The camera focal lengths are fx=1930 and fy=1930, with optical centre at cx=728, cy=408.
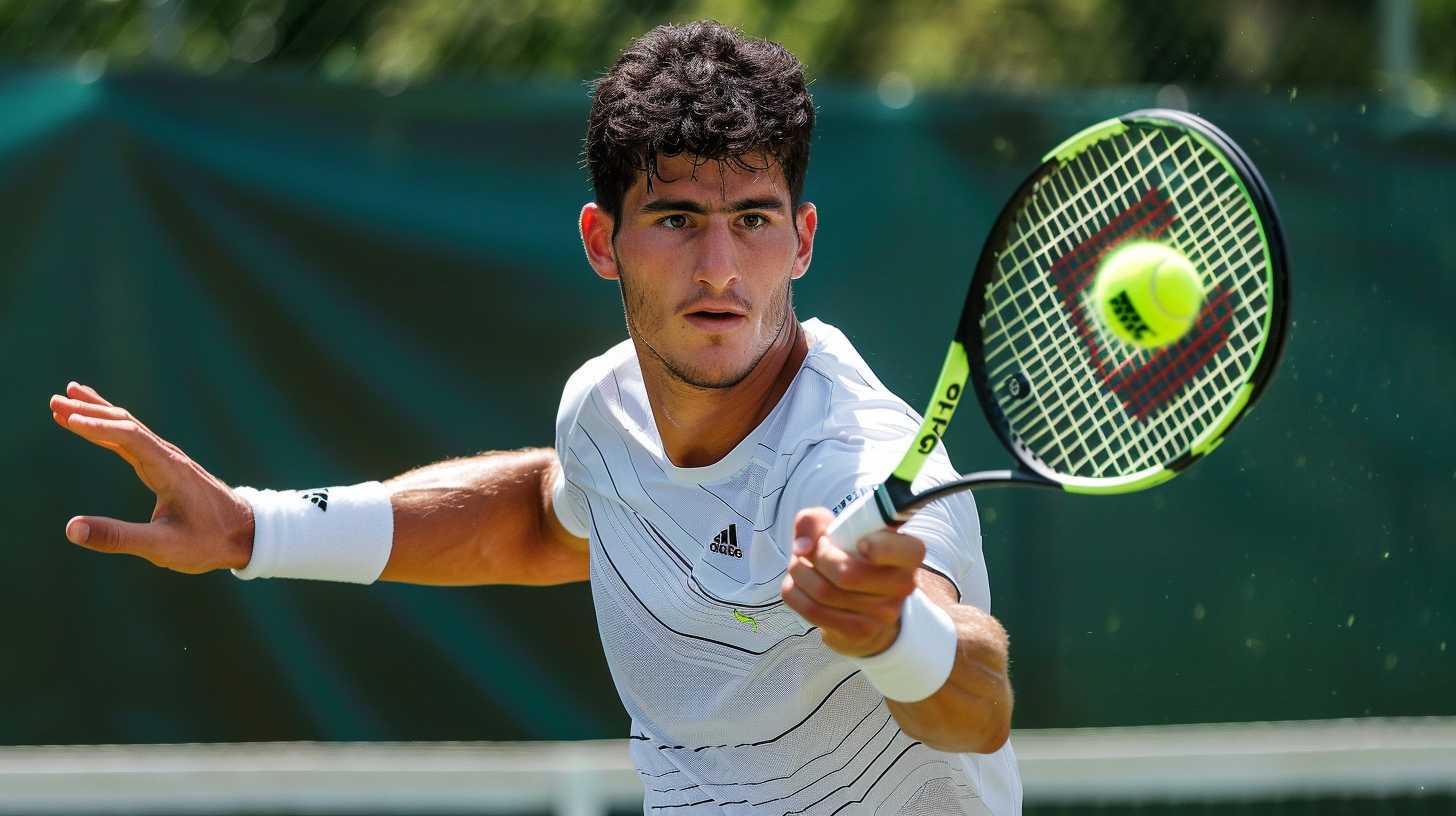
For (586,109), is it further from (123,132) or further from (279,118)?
(123,132)

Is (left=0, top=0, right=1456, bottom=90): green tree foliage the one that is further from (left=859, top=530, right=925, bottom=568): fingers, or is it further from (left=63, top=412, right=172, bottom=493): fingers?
(left=859, top=530, right=925, bottom=568): fingers

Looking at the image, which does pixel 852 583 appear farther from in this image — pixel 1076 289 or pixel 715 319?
pixel 1076 289

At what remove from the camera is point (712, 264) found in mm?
2814

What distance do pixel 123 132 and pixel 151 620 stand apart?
3.78 ft

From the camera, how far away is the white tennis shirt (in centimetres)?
272

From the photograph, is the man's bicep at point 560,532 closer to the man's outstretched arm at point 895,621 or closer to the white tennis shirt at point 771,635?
the white tennis shirt at point 771,635

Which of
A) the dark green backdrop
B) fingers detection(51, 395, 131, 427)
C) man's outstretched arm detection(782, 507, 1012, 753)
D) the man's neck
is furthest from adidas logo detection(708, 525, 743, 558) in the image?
the dark green backdrop

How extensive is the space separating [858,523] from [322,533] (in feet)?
4.15

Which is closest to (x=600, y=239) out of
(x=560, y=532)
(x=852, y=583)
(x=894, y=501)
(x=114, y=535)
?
(x=560, y=532)

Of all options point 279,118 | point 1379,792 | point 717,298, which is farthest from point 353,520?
point 1379,792

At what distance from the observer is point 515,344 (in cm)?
474

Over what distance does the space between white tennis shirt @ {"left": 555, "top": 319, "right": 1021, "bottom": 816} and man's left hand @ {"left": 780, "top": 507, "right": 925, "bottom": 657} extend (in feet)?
0.98

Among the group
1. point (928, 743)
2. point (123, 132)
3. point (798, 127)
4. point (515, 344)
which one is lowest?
point (928, 743)

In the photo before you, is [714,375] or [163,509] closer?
[714,375]
